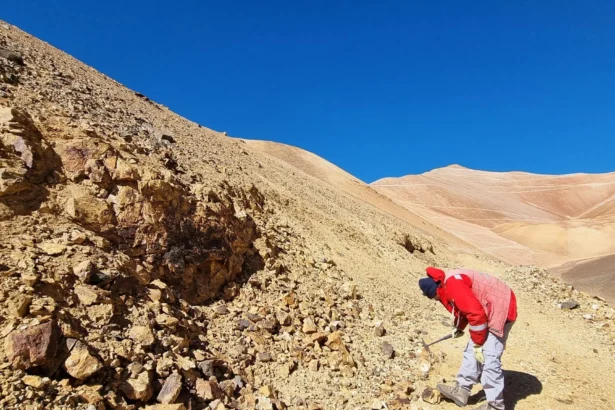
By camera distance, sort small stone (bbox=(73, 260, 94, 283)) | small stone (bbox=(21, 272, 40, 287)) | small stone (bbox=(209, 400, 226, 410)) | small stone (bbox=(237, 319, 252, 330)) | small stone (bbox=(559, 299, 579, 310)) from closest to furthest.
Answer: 1. small stone (bbox=(21, 272, 40, 287))
2. small stone (bbox=(209, 400, 226, 410))
3. small stone (bbox=(73, 260, 94, 283))
4. small stone (bbox=(237, 319, 252, 330))
5. small stone (bbox=(559, 299, 579, 310))

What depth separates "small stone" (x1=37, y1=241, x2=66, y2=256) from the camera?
4062mm

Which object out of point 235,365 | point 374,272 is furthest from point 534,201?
point 235,365

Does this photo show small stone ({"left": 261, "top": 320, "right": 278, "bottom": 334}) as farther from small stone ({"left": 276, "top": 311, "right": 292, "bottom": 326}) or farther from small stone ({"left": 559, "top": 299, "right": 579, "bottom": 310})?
small stone ({"left": 559, "top": 299, "right": 579, "bottom": 310})

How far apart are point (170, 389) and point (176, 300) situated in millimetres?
1514

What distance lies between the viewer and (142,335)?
397 cm

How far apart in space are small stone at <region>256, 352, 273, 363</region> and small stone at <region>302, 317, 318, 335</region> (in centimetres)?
76

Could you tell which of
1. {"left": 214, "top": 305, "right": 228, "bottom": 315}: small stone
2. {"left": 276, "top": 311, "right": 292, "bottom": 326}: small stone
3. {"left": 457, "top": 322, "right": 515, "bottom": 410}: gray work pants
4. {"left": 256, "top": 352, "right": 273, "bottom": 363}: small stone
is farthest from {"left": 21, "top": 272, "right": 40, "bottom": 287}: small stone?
{"left": 457, "top": 322, "right": 515, "bottom": 410}: gray work pants

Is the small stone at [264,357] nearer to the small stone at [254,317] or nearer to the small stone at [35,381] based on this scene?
the small stone at [254,317]

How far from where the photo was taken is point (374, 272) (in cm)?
847

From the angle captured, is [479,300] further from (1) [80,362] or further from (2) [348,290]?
(1) [80,362]

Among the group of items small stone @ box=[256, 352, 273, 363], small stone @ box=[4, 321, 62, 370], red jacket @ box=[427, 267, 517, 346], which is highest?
red jacket @ box=[427, 267, 517, 346]

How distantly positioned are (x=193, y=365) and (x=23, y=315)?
5.14 ft

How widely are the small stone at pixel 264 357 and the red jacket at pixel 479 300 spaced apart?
2175mm

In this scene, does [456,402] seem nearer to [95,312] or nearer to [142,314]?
[142,314]
